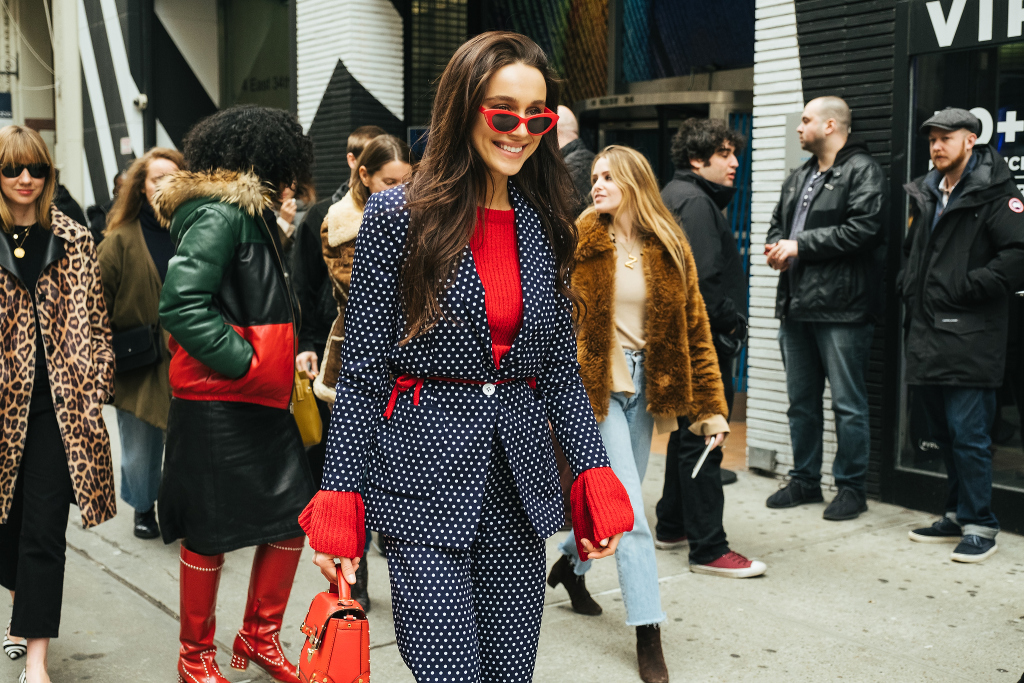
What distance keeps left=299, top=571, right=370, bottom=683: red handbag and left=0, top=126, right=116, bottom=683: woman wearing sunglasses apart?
165cm

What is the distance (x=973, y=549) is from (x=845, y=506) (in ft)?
2.64

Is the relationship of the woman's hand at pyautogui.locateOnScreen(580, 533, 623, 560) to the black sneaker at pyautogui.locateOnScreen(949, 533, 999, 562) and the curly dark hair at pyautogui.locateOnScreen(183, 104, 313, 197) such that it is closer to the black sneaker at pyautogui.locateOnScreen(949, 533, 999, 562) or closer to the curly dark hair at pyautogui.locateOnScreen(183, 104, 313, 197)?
the curly dark hair at pyautogui.locateOnScreen(183, 104, 313, 197)

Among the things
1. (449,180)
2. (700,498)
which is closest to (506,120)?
(449,180)

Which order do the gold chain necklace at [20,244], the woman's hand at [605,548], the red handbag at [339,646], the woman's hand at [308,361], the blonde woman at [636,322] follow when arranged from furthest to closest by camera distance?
1. the woman's hand at [308,361]
2. the blonde woman at [636,322]
3. the gold chain necklace at [20,244]
4. the woman's hand at [605,548]
5. the red handbag at [339,646]

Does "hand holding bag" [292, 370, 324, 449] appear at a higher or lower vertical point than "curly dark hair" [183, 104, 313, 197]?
lower

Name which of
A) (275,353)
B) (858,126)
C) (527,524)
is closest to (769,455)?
(858,126)

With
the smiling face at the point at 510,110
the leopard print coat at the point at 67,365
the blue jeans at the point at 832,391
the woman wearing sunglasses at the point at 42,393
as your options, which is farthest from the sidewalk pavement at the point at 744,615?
the smiling face at the point at 510,110

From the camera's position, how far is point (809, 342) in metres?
5.97

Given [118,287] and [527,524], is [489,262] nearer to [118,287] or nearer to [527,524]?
[527,524]

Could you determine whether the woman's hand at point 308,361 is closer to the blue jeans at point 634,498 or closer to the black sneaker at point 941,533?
the blue jeans at point 634,498

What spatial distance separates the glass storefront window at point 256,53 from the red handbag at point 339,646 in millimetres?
10135

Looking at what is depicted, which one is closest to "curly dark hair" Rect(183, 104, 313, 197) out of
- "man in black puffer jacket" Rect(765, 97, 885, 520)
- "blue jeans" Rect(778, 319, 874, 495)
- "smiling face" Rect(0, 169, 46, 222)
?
"smiling face" Rect(0, 169, 46, 222)

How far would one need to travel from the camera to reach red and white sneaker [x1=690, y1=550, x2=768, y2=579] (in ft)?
15.6

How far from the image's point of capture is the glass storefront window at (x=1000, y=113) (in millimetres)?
5234
